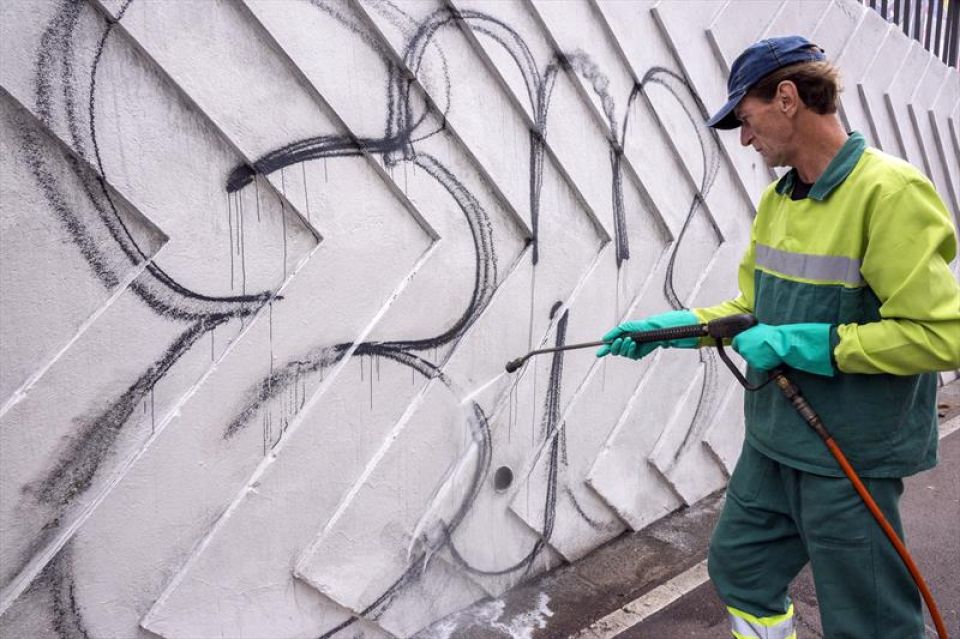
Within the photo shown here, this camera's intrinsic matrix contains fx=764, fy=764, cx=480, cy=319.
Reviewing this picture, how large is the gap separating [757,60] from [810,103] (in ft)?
0.58

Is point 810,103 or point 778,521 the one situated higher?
point 810,103

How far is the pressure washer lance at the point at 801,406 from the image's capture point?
184 centimetres

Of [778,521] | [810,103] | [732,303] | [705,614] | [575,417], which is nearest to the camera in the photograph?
[810,103]

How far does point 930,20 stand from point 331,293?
541 centimetres

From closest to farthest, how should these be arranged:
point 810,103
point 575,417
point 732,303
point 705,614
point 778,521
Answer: point 810,103 → point 778,521 → point 732,303 → point 705,614 → point 575,417

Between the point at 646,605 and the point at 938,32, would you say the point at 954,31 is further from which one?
the point at 646,605

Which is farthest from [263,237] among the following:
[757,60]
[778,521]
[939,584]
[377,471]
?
[939,584]

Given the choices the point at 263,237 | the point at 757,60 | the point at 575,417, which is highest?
the point at 263,237

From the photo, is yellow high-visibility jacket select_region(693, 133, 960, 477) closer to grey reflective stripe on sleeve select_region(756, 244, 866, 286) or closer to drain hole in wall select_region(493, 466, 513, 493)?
grey reflective stripe on sleeve select_region(756, 244, 866, 286)

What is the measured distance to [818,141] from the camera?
195 centimetres

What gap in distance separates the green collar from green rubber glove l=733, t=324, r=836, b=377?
1.11ft

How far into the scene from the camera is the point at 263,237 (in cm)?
217

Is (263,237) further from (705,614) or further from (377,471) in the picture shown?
(705,614)

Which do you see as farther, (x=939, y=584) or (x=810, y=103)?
(x=939, y=584)
